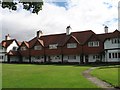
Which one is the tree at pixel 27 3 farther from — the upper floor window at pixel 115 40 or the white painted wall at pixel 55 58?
the white painted wall at pixel 55 58

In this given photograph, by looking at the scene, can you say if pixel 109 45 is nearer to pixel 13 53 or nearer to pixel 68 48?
pixel 68 48

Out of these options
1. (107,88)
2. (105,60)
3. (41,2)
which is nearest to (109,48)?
(105,60)

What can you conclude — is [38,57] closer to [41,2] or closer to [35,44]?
[35,44]

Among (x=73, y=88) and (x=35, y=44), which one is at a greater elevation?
(x=35, y=44)

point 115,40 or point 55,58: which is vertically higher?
point 115,40

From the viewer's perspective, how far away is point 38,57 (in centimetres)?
8056

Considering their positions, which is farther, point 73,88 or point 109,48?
point 109,48

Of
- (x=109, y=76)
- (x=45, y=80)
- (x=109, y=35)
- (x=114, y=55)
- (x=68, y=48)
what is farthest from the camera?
(x=68, y=48)

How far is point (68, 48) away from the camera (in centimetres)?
7250

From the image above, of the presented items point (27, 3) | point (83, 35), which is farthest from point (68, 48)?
point (27, 3)

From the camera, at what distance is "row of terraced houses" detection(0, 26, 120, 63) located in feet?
214

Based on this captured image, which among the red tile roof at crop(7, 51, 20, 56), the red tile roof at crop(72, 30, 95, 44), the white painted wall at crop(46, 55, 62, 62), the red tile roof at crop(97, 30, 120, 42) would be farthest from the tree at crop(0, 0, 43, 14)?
the red tile roof at crop(7, 51, 20, 56)

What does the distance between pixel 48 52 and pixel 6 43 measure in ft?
68.0

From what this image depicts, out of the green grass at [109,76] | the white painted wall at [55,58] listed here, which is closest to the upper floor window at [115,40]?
the white painted wall at [55,58]
